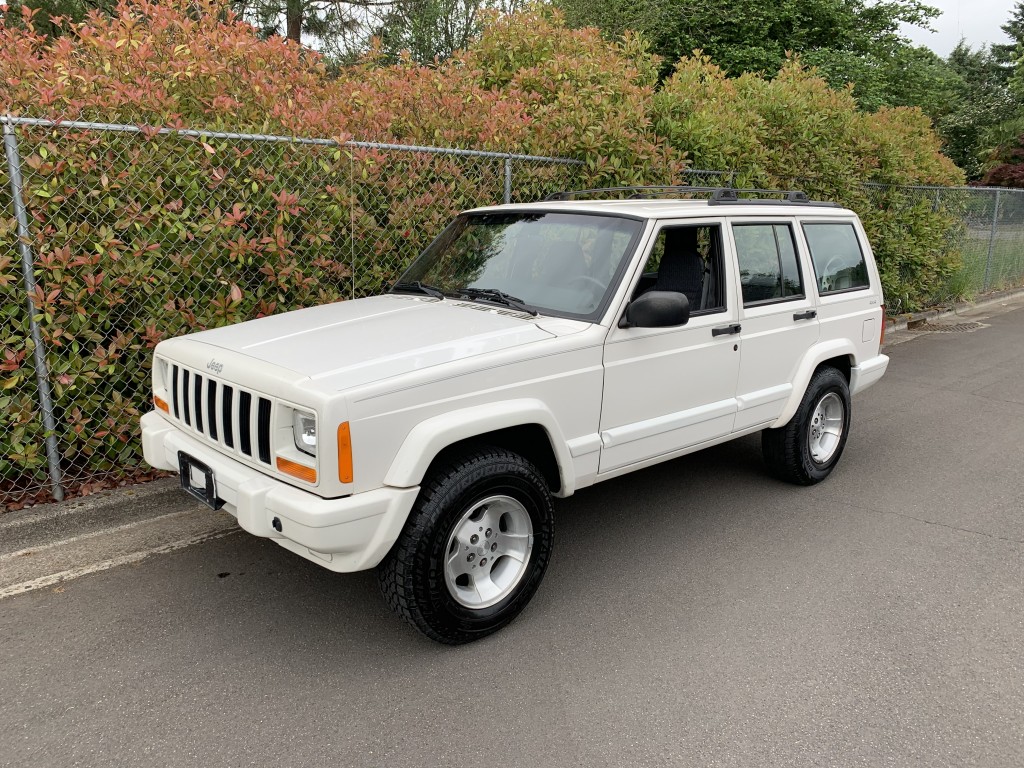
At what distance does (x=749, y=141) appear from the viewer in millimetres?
7992

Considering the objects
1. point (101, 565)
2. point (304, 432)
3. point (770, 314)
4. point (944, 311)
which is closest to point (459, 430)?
point (304, 432)

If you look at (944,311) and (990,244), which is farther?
(990,244)

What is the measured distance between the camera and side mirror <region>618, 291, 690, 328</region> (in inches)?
141

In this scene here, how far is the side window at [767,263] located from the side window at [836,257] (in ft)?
0.85

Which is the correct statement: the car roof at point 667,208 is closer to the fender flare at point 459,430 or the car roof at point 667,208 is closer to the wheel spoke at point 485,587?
the fender flare at point 459,430

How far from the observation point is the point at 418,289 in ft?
14.5

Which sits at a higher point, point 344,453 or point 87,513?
point 344,453

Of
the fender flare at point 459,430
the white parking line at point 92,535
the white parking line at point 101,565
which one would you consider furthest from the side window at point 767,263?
the white parking line at point 92,535

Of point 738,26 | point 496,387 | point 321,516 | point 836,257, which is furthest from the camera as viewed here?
point 738,26

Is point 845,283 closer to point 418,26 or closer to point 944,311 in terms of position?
point 944,311

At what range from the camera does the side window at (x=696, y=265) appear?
14.2 feet

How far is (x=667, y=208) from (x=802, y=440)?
192 centimetres

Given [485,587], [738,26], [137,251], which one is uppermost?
[738,26]

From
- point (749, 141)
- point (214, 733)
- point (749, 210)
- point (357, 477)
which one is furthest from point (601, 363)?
point (749, 141)
